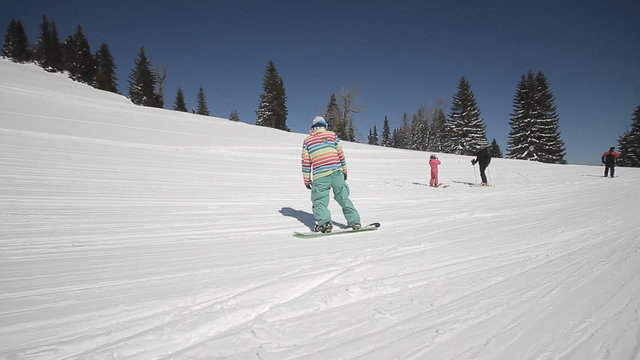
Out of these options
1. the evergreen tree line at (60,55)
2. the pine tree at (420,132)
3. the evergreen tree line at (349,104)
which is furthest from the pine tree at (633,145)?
the evergreen tree line at (60,55)

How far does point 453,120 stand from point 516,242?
5318 cm

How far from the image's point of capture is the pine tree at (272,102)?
5528 cm

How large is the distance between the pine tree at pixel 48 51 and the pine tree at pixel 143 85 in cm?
1420

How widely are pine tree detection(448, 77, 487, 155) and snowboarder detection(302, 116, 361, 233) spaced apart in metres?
50.1

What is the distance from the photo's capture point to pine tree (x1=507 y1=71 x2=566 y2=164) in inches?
1607

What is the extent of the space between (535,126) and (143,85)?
68422 millimetres

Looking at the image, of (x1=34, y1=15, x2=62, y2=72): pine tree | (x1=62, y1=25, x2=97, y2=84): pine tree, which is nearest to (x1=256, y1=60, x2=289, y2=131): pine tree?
(x1=62, y1=25, x2=97, y2=84): pine tree

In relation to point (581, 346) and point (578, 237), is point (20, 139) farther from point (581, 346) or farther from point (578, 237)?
point (578, 237)

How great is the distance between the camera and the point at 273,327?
166 cm

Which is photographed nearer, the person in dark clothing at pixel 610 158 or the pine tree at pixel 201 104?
the person in dark clothing at pixel 610 158

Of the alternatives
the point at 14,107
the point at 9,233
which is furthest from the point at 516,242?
the point at 14,107

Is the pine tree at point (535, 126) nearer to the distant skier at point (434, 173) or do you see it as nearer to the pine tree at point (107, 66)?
the distant skier at point (434, 173)

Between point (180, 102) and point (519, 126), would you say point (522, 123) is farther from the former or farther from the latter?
point (180, 102)

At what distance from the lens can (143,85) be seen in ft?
185
